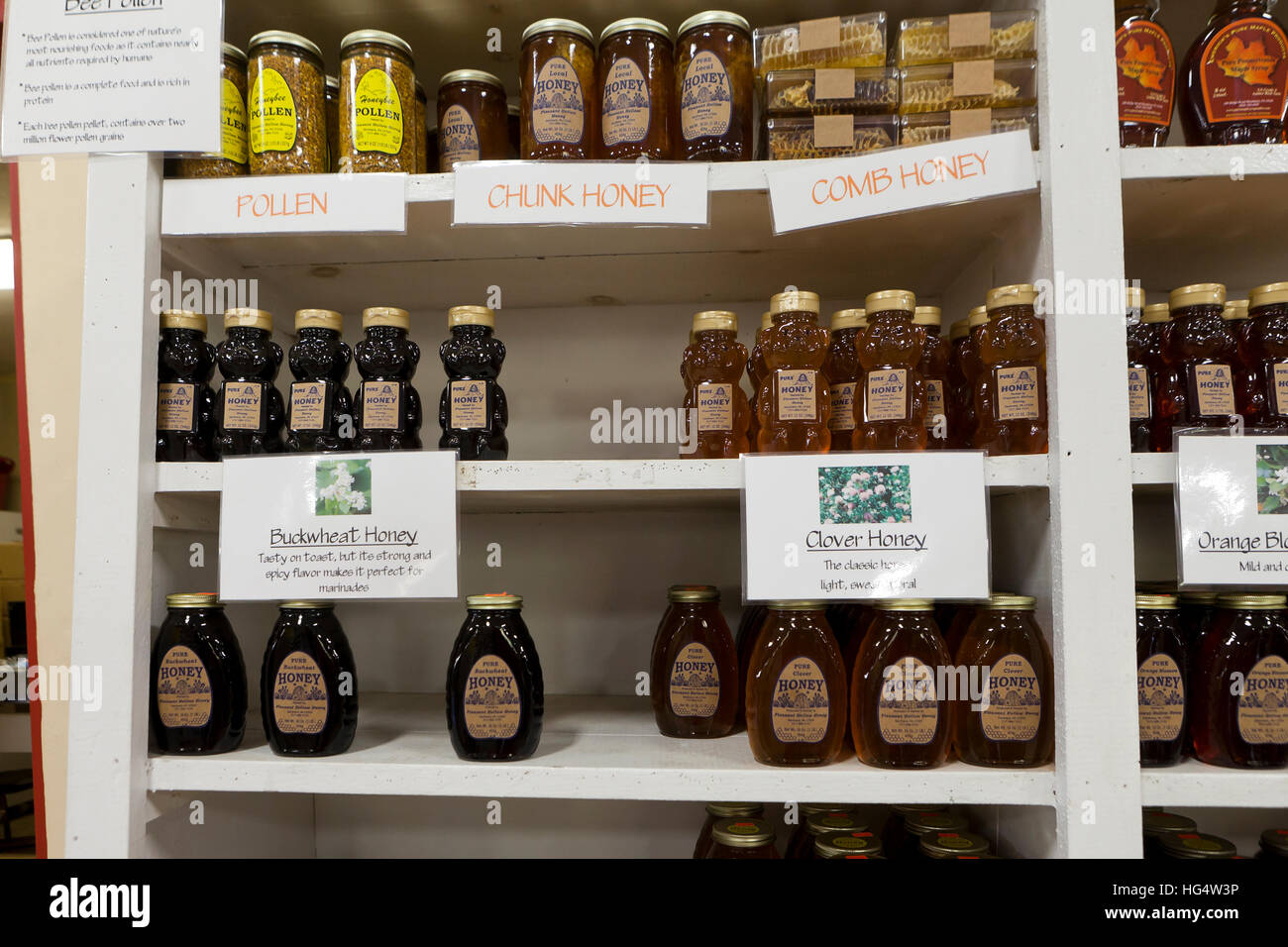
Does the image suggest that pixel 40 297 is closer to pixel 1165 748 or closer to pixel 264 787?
pixel 264 787

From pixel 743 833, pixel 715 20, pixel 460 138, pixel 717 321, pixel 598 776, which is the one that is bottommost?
pixel 743 833

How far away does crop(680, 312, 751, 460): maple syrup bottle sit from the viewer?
997 millimetres

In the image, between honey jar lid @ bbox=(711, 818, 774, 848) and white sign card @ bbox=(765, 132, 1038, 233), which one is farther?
honey jar lid @ bbox=(711, 818, 774, 848)

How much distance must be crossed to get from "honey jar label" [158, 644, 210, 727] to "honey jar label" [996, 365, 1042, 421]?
1.04m

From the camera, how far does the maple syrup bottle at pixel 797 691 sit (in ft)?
3.00

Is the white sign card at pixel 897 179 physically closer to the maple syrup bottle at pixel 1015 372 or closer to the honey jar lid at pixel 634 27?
the maple syrup bottle at pixel 1015 372

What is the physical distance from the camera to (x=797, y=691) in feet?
3.02

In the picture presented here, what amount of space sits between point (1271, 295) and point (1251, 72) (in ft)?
0.94

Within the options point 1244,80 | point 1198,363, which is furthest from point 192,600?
point 1244,80

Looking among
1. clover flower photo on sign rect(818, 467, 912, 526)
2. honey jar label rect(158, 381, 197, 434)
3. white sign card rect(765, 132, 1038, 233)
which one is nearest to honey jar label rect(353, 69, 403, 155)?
honey jar label rect(158, 381, 197, 434)

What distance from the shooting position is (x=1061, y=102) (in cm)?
91

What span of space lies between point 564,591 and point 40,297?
33.9 inches

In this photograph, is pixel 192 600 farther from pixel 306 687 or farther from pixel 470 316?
pixel 470 316

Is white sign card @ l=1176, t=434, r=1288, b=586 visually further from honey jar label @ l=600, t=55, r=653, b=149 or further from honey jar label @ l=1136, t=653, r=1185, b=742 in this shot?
honey jar label @ l=600, t=55, r=653, b=149
